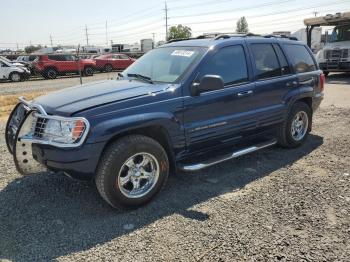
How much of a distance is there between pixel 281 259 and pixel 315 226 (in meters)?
0.72

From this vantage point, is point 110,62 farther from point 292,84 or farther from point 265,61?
point 265,61

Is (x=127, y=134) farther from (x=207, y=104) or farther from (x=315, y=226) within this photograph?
(x=315, y=226)

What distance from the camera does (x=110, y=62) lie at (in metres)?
28.9

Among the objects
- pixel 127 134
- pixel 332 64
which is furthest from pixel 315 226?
pixel 332 64

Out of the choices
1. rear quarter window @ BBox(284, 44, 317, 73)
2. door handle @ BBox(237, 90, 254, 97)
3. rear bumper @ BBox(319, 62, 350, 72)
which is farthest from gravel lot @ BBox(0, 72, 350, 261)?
rear bumper @ BBox(319, 62, 350, 72)

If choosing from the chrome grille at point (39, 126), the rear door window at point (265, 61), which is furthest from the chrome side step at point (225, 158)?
the chrome grille at point (39, 126)

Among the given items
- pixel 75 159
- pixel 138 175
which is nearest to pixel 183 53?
pixel 138 175

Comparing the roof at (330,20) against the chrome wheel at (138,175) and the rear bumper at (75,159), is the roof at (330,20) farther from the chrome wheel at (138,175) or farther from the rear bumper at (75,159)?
the rear bumper at (75,159)

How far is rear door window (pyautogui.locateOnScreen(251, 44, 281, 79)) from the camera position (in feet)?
17.3

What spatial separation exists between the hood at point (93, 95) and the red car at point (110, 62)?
81.2 feet

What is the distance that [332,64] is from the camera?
1667 cm

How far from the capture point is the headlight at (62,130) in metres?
3.62

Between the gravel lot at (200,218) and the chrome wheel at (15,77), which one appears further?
the chrome wheel at (15,77)

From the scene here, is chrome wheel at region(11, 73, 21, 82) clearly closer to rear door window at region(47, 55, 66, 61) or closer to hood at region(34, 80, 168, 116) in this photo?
rear door window at region(47, 55, 66, 61)
